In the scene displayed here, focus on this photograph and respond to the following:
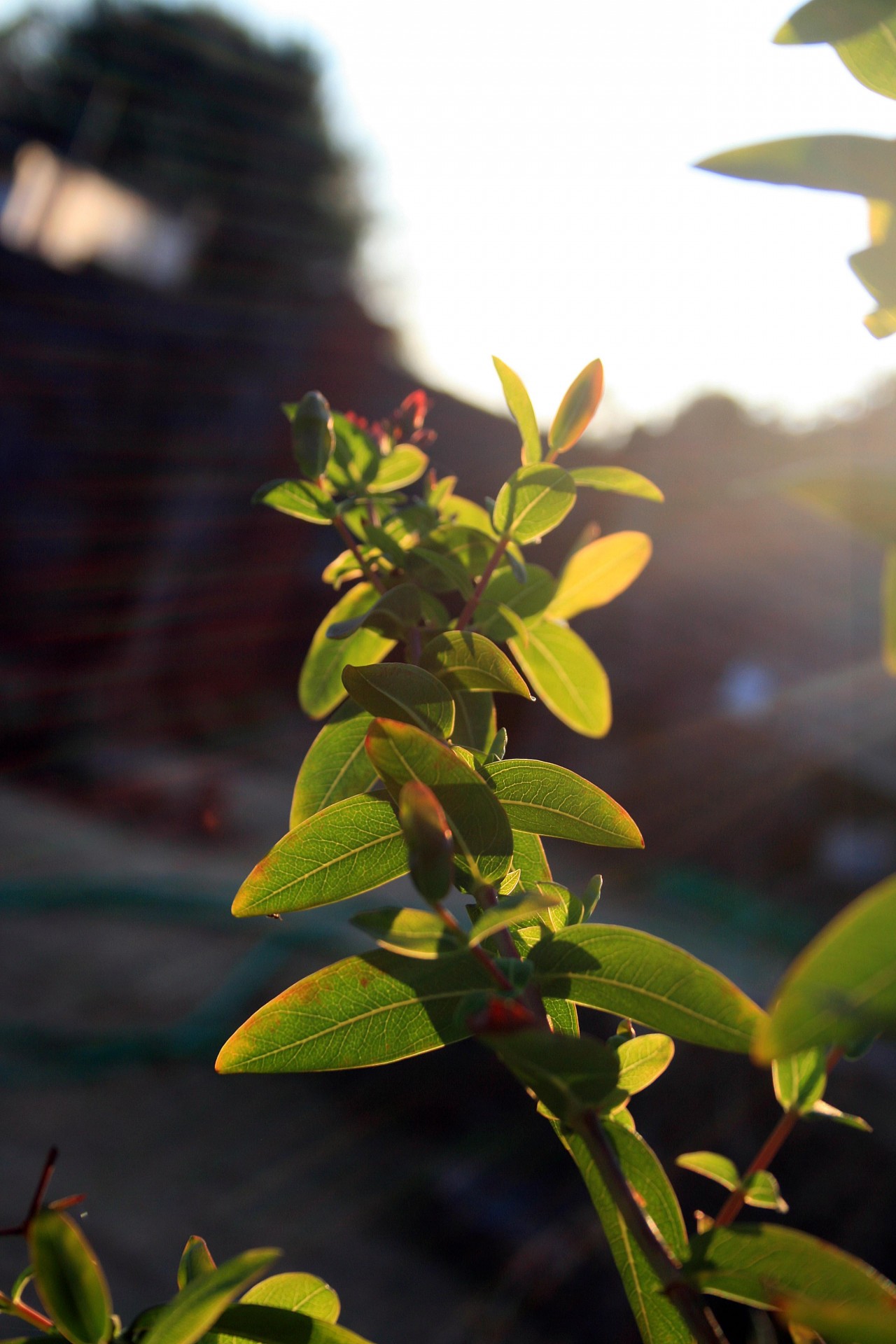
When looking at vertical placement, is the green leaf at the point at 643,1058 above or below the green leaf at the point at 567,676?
below

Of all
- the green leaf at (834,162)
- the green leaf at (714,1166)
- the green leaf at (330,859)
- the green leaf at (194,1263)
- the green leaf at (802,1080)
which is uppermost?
the green leaf at (834,162)

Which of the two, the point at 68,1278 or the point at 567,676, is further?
the point at 567,676

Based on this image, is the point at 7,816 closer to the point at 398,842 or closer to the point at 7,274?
the point at 7,274

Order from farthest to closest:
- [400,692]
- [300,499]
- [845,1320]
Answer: [300,499], [400,692], [845,1320]

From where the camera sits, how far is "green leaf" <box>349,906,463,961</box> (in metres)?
0.19

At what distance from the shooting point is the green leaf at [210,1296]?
0.18 m

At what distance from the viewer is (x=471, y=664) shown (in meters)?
0.26

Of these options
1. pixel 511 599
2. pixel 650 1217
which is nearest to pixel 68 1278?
pixel 650 1217

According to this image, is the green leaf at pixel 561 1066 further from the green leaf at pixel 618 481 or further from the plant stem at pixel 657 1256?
the green leaf at pixel 618 481

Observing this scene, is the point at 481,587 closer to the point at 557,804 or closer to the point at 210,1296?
the point at 557,804

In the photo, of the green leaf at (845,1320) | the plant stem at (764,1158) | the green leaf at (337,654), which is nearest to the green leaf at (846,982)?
the green leaf at (845,1320)

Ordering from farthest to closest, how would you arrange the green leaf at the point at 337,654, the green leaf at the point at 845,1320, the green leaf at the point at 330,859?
the green leaf at the point at 337,654
the green leaf at the point at 330,859
the green leaf at the point at 845,1320

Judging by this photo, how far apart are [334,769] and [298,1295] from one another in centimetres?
16

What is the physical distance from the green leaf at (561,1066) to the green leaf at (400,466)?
0.89ft
